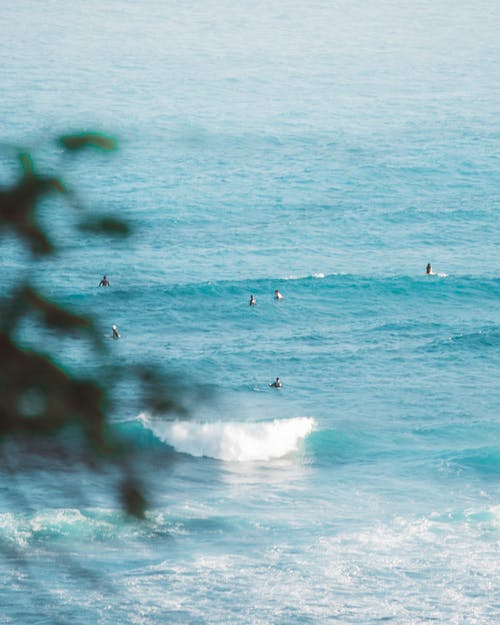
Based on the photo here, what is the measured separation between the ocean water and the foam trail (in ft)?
0.30

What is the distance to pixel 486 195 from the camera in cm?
5669

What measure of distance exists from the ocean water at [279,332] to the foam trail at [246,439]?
92 mm

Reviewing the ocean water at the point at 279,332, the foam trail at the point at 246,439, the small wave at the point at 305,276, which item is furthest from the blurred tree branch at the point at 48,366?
the small wave at the point at 305,276

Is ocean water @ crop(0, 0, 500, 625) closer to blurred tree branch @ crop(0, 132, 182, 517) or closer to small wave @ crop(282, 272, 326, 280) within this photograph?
blurred tree branch @ crop(0, 132, 182, 517)

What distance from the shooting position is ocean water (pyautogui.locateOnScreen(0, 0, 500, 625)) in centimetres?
639

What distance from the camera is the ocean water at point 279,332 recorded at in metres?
6.39

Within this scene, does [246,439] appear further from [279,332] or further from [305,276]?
[305,276]

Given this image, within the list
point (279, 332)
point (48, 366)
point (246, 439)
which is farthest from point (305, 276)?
point (48, 366)

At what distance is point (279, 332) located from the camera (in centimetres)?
4188

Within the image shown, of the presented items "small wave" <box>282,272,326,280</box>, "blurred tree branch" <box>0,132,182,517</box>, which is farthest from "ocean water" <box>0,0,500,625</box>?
"small wave" <box>282,272,326,280</box>

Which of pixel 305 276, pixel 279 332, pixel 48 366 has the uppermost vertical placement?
pixel 48 366

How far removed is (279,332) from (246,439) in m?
10.0

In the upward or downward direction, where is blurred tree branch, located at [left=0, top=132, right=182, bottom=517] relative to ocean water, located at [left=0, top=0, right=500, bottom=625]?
upward

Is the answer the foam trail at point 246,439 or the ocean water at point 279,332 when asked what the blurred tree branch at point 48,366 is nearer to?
the ocean water at point 279,332
